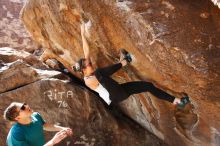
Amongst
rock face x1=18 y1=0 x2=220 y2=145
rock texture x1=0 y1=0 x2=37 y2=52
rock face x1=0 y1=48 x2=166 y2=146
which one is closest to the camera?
rock face x1=18 y1=0 x2=220 y2=145

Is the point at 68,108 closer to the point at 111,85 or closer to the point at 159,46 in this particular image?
the point at 111,85

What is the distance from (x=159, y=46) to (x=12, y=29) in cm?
1282

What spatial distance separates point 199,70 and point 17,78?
3.98 m

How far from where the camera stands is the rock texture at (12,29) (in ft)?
50.4

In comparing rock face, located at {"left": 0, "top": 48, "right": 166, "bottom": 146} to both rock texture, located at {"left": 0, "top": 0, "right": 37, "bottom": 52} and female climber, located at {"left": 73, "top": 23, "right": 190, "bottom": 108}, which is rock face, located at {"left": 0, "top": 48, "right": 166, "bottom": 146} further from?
rock texture, located at {"left": 0, "top": 0, "right": 37, "bottom": 52}

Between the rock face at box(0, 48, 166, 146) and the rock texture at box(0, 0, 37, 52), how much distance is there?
7.90 m

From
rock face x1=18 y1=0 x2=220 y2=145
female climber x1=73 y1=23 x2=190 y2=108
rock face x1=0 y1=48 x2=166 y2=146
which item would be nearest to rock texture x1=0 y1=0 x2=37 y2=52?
rock face x1=0 y1=48 x2=166 y2=146

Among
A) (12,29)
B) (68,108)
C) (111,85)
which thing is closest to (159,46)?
(111,85)

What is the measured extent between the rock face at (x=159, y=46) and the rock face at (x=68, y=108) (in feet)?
1.35

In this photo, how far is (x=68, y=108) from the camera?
22.1ft

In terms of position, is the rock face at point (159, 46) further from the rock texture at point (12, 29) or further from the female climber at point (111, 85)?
the rock texture at point (12, 29)

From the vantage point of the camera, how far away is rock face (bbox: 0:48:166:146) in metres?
6.71

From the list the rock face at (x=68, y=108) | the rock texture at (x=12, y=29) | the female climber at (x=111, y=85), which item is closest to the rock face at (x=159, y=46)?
the female climber at (x=111, y=85)

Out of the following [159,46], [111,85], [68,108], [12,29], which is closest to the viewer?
[159,46]
